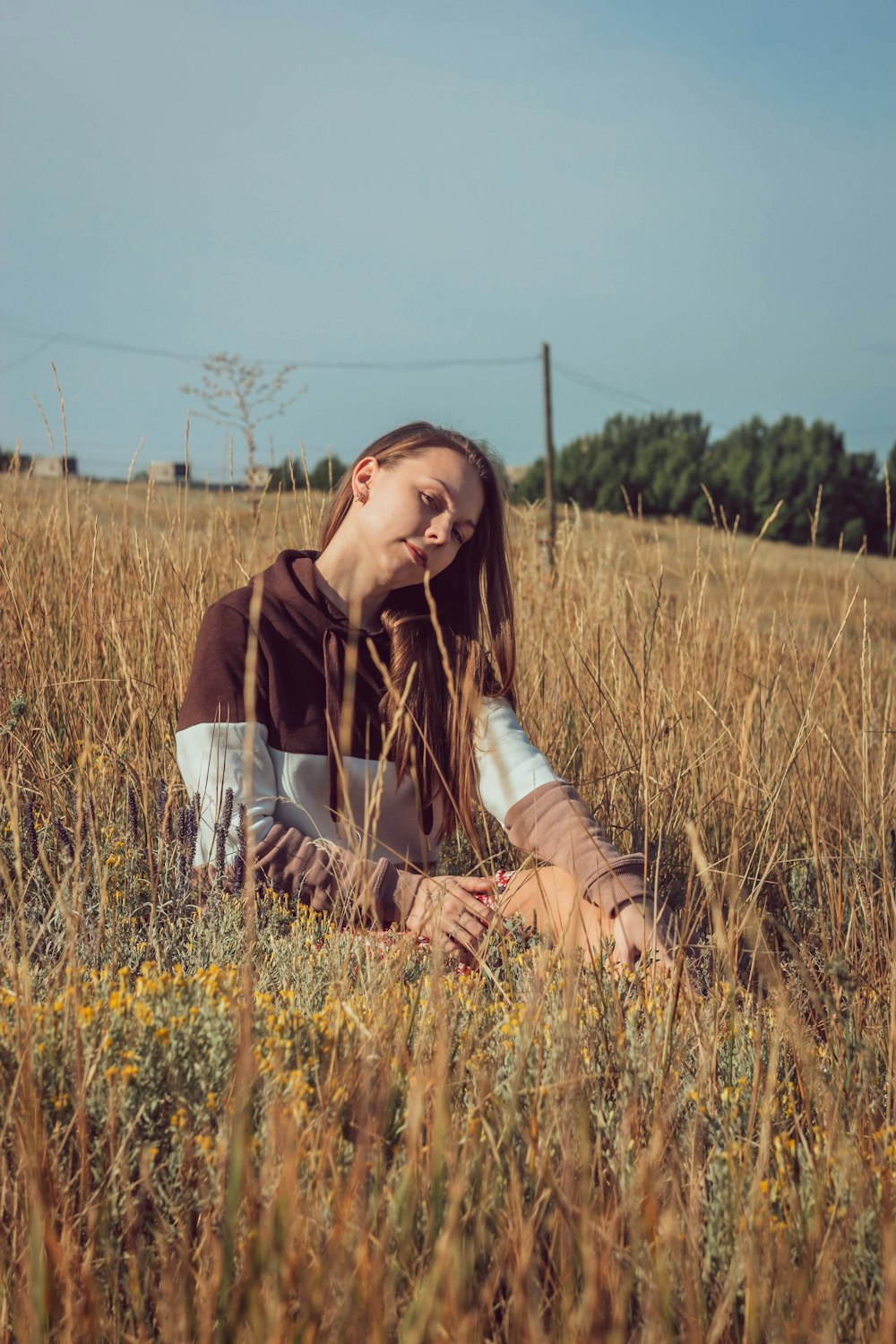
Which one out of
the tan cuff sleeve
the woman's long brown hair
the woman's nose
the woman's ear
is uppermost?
the woman's ear

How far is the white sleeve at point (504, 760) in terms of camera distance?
6.56 feet

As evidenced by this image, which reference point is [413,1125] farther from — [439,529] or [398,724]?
[439,529]

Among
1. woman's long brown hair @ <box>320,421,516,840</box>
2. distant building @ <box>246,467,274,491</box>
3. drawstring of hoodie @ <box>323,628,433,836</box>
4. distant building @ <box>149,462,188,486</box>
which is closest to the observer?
drawstring of hoodie @ <box>323,628,433,836</box>

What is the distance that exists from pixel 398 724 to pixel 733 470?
177ft

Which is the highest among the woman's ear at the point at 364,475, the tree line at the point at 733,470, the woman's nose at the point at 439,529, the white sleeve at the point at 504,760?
the tree line at the point at 733,470

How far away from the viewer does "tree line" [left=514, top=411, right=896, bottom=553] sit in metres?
46.3

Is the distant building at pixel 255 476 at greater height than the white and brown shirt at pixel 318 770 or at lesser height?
greater

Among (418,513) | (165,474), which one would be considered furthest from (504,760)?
(165,474)

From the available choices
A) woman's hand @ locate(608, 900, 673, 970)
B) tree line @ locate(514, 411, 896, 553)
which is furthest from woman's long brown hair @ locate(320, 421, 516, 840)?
tree line @ locate(514, 411, 896, 553)

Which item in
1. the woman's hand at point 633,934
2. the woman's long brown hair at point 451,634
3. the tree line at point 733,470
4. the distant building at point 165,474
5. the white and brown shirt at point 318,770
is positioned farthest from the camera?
the tree line at point 733,470

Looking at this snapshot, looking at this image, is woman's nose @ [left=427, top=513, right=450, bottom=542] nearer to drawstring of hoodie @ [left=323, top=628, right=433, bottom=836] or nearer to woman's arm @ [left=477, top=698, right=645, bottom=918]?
drawstring of hoodie @ [left=323, top=628, right=433, bottom=836]

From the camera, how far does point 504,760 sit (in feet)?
6.76

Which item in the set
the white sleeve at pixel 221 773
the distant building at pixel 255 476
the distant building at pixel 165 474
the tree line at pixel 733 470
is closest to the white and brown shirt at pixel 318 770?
the white sleeve at pixel 221 773

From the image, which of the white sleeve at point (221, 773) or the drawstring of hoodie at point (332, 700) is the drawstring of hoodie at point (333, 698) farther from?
the white sleeve at point (221, 773)
